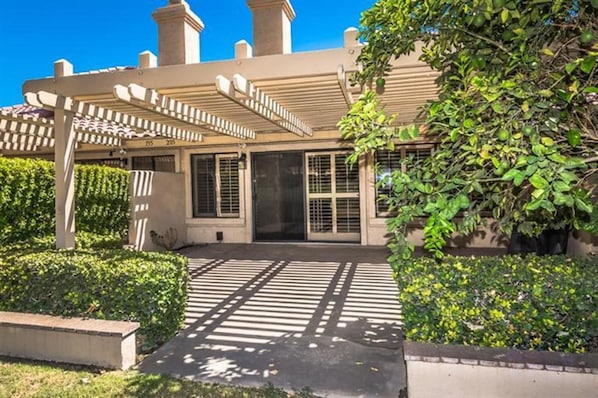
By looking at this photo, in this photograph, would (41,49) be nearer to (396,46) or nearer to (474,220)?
(396,46)

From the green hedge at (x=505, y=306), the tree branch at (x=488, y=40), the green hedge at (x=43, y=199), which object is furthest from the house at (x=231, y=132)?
the tree branch at (x=488, y=40)

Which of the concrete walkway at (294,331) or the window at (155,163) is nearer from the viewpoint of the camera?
the concrete walkway at (294,331)

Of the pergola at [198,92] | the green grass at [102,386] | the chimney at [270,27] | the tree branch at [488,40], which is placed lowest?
the green grass at [102,386]

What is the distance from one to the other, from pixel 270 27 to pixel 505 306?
143 inches

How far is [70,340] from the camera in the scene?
3.06 metres

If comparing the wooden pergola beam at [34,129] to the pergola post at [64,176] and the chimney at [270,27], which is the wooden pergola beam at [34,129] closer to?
the pergola post at [64,176]

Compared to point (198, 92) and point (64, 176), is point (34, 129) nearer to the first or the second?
point (64, 176)

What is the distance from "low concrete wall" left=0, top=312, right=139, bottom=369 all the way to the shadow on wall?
469cm

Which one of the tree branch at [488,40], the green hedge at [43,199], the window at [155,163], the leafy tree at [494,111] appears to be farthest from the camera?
the window at [155,163]

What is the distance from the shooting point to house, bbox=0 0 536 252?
4.12 meters

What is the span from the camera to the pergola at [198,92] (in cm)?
390

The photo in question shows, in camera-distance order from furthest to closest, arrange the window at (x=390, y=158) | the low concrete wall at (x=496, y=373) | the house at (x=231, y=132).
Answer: the window at (x=390, y=158)
the house at (x=231, y=132)
the low concrete wall at (x=496, y=373)

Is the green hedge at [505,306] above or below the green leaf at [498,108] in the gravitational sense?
below

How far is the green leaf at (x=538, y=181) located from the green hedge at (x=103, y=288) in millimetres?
2959
